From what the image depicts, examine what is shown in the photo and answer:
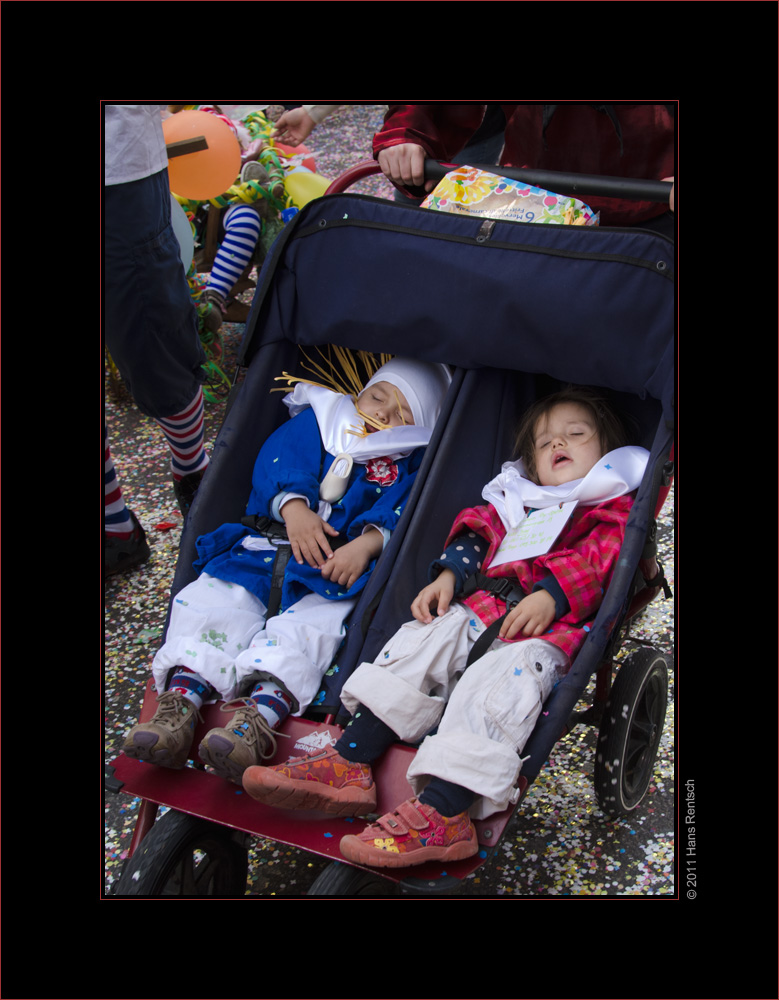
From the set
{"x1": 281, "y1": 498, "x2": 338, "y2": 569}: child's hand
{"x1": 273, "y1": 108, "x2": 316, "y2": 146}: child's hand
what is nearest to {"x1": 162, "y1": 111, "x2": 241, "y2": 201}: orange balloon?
{"x1": 273, "y1": 108, "x2": 316, "y2": 146}: child's hand

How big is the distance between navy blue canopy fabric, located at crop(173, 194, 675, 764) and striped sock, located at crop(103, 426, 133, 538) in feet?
2.25

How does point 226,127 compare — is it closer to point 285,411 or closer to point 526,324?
point 285,411

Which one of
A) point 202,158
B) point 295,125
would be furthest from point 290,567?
point 295,125

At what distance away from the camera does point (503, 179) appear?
5.96ft

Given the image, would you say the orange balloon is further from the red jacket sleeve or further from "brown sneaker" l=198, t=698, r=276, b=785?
"brown sneaker" l=198, t=698, r=276, b=785

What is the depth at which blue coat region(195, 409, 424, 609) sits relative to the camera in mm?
1723

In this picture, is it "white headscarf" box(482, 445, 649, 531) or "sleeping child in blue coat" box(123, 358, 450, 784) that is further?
"white headscarf" box(482, 445, 649, 531)

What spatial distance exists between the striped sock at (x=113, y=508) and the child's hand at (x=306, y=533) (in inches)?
32.5

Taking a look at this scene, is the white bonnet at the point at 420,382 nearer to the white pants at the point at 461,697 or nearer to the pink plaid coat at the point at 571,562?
the pink plaid coat at the point at 571,562

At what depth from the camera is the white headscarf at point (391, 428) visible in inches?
73.2

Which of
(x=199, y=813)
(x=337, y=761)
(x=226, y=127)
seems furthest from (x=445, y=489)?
(x=226, y=127)

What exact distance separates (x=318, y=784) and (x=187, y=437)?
4.54 feet

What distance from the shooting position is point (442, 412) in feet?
5.89

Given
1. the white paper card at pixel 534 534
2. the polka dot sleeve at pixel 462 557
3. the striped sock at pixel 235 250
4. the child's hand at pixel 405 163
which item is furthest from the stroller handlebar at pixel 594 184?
the striped sock at pixel 235 250
